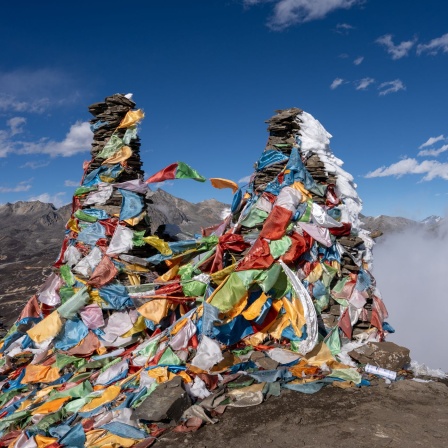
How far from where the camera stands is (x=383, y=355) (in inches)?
269

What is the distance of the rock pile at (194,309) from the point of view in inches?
235

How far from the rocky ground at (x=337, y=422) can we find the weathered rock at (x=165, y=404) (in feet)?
0.80

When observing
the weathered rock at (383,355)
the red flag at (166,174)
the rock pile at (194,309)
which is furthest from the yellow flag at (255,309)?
the red flag at (166,174)

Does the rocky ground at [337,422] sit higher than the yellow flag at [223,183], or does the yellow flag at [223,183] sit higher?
→ the yellow flag at [223,183]

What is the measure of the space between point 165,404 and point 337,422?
2154 millimetres

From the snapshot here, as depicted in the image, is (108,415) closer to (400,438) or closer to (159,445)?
(159,445)

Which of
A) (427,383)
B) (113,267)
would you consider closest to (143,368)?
(113,267)

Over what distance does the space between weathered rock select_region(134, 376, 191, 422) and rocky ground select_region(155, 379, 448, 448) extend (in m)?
0.24

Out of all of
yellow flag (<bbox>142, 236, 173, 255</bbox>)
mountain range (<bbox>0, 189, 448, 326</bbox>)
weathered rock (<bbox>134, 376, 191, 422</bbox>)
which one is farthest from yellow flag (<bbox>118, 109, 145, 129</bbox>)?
mountain range (<bbox>0, 189, 448, 326</bbox>)

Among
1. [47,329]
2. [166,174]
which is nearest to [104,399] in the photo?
[47,329]

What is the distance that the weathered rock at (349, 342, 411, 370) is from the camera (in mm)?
6730

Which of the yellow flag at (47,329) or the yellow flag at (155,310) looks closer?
the yellow flag at (155,310)

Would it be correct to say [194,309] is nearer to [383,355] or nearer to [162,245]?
[162,245]

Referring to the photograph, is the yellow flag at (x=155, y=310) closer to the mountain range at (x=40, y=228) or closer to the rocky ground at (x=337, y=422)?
the rocky ground at (x=337, y=422)
